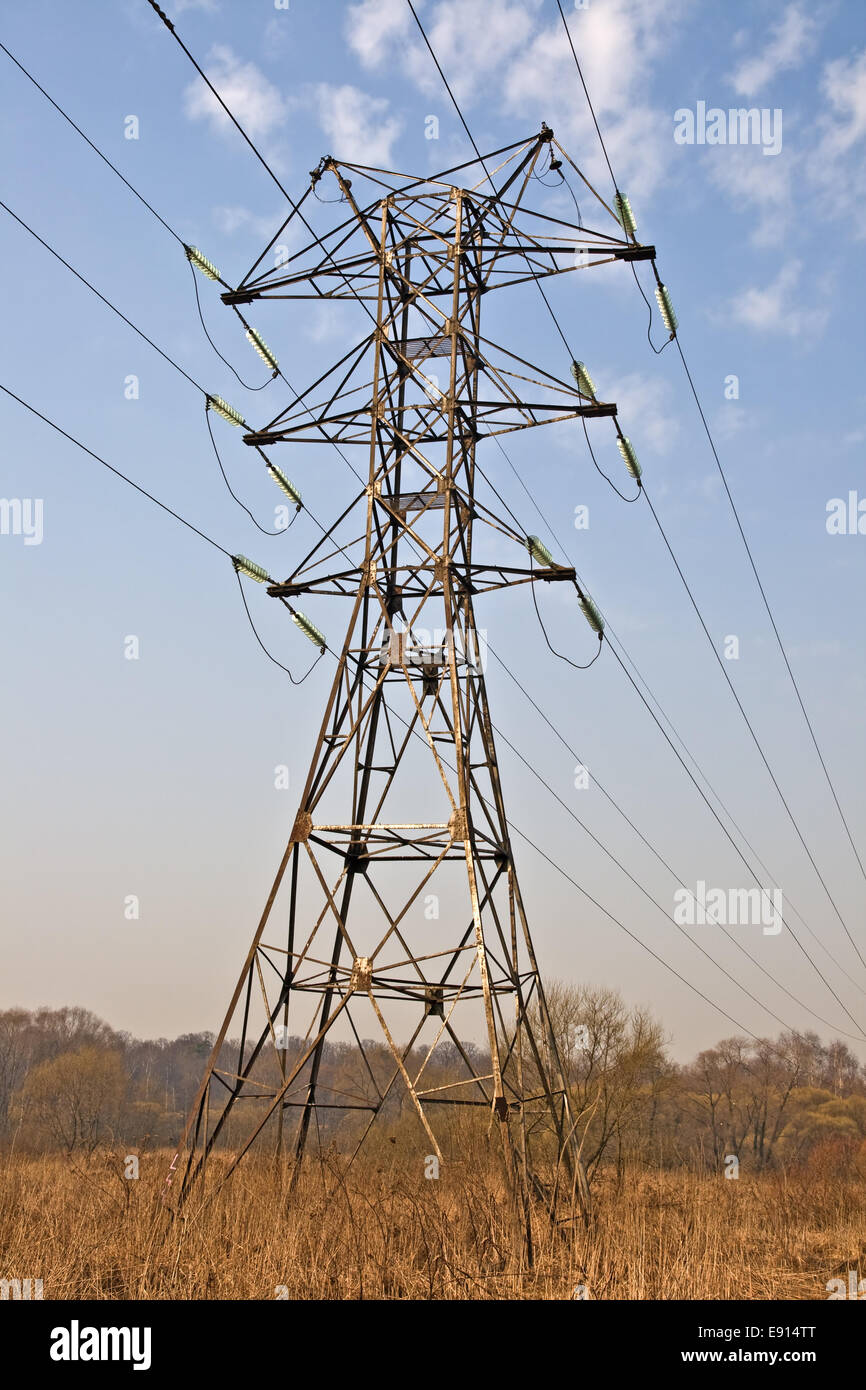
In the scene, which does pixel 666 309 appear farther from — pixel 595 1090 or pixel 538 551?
pixel 595 1090

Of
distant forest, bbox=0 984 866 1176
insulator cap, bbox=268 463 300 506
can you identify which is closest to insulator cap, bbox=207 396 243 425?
insulator cap, bbox=268 463 300 506

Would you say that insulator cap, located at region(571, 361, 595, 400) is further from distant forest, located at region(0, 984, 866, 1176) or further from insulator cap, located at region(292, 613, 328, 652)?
distant forest, located at region(0, 984, 866, 1176)

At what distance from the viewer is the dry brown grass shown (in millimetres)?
9492

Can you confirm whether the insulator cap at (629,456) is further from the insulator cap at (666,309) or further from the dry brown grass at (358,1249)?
the dry brown grass at (358,1249)

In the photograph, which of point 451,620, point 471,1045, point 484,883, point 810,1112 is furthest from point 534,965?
point 810,1112

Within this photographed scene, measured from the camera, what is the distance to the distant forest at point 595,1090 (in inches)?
1420

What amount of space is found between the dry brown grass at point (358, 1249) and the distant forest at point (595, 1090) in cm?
1625

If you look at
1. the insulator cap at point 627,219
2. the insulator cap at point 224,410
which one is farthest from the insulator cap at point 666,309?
the insulator cap at point 224,410

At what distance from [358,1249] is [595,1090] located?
23474 mm

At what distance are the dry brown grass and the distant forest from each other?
16.3 metres

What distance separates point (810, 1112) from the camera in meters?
67.1
